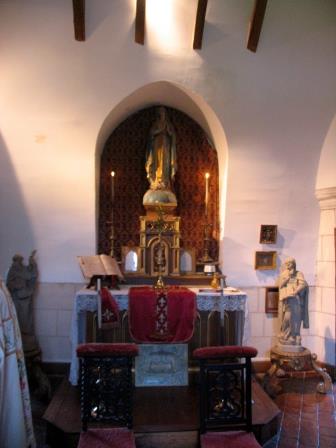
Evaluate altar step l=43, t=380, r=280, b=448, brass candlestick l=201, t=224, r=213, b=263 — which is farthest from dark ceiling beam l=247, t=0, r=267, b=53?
altar step l=43, t=380, r=280, b=448

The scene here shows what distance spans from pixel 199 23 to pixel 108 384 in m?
4.54

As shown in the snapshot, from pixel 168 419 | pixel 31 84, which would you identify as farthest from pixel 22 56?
pixel 168 419

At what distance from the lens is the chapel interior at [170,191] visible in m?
5.25

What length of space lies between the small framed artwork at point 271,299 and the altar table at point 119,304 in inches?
45.4

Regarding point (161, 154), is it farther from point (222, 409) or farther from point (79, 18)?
point (222, 409)

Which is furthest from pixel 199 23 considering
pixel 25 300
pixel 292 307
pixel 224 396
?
pixel 224 396

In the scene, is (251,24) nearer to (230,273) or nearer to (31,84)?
(31,84)

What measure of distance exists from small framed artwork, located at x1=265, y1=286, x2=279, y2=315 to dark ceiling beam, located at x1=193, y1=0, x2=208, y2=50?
3626 millimetres

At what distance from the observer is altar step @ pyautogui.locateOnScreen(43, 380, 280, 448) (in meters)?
3.92

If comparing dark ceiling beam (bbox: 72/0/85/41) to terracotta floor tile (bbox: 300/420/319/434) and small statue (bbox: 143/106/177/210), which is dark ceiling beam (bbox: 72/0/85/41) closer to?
small statue (bbox: 143/106/177/210)

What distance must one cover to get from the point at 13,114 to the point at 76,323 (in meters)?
2.97

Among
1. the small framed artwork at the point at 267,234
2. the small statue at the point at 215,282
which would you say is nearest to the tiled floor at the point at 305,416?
the small statue at the point at 215,282

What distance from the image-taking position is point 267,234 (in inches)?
251

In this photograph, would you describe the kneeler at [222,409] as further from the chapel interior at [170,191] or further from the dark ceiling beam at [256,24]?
the dark ceiling beam at [256,24]
